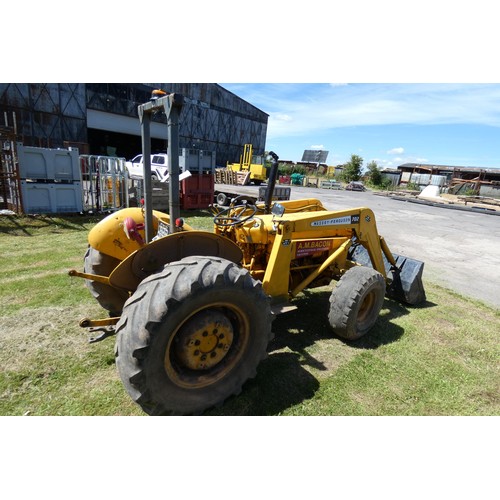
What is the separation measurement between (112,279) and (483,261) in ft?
28.2

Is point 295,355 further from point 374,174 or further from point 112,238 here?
point 374,174

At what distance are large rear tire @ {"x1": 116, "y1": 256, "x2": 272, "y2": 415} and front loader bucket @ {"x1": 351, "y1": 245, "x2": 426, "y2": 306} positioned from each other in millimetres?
2873

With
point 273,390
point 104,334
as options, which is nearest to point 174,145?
point 104,334

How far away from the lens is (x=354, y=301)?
3.46 m

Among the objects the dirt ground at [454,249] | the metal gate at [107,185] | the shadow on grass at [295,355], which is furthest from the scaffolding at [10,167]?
the dirt ground at [454,249]


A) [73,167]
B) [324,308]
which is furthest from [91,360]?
[73,167]

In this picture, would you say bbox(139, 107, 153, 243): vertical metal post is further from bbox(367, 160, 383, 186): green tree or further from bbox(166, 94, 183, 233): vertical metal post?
bbox(367, 160, 383, 186): green tree

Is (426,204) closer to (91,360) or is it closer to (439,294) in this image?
(439,294)

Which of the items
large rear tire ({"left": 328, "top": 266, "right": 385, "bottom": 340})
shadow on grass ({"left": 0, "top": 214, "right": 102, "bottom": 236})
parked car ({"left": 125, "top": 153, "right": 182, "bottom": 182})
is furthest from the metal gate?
large rear tire ({"left": 328, "top": 266, "right": 385, "bottom": 340})

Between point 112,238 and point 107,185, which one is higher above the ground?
point 112,238

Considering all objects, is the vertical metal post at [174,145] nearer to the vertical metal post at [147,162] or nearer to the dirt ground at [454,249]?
the vertical metal post at [147,162]

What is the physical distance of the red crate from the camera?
11628mm

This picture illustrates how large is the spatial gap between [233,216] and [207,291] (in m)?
1.85

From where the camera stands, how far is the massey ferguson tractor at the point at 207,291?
2.15m
